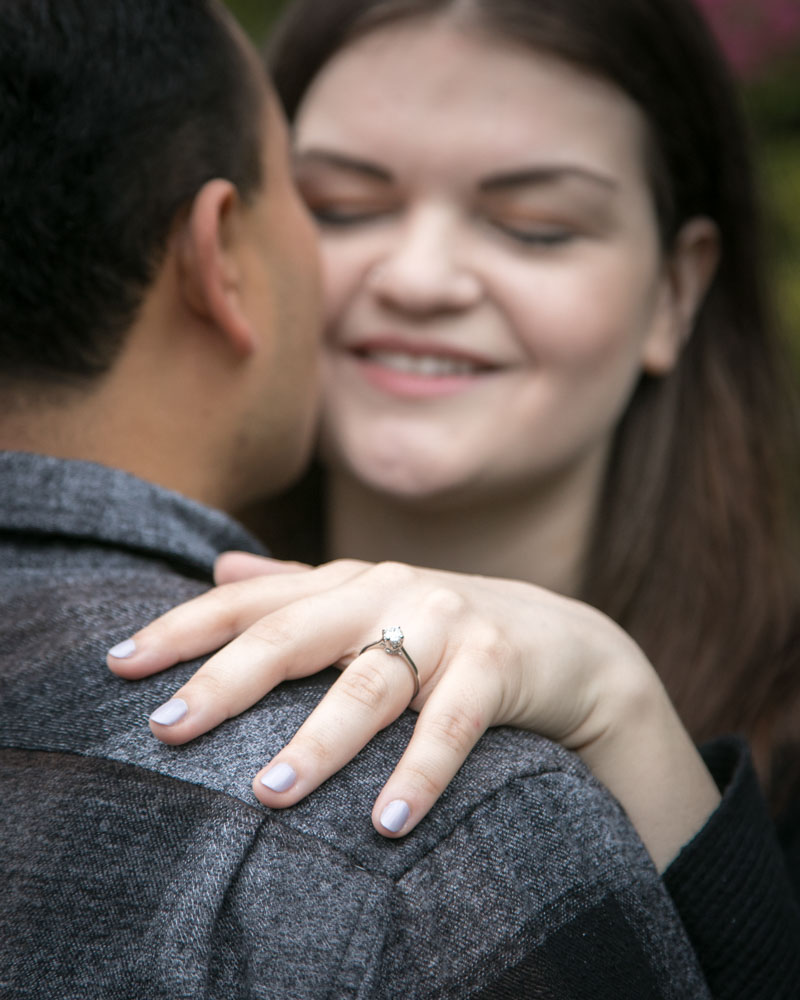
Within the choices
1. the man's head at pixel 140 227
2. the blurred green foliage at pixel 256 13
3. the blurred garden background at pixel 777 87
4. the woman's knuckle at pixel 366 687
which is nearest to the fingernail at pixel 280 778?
the woman's knuckle at pixel 366 687

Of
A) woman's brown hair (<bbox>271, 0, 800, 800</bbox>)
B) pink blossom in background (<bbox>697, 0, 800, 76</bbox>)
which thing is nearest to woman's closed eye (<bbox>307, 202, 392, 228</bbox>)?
woman's brown hair (<bbox>271, 0, 800, 800</bbox>)

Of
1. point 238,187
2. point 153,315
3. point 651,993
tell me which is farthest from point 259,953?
point 238,187

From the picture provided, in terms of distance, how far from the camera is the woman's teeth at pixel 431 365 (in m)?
2.19

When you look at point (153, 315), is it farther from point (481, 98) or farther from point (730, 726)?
point (730, 726)

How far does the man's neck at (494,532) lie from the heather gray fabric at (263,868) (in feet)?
4.67

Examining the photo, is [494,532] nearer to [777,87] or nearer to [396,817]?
[396,817]

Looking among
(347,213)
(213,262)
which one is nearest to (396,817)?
(213,262)

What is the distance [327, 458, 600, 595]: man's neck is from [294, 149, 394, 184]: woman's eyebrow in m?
0.67

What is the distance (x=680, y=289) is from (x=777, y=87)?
6.52 ft

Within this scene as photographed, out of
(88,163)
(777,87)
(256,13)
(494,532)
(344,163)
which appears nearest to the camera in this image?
(88,163)

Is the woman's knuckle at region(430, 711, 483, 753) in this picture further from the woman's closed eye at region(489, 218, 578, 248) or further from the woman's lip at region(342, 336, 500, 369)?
the woman's closed eye at region(489, 218, 578, 248)

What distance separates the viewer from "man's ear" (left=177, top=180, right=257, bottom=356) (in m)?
1.21

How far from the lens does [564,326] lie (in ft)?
6.88

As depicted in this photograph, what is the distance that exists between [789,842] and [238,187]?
1.40 m
